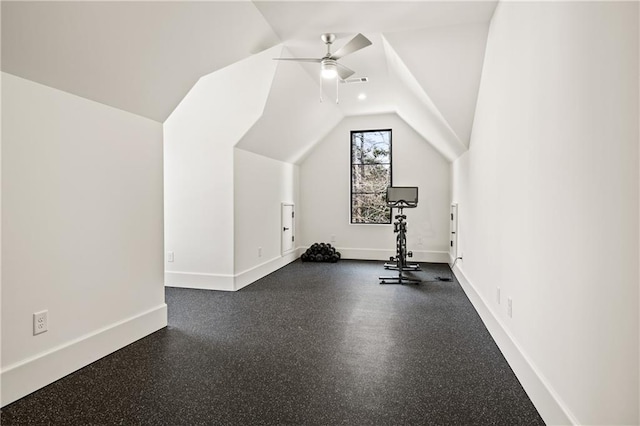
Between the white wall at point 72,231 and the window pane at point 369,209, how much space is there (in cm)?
448

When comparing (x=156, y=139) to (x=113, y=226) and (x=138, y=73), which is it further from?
(x=113, y=226)

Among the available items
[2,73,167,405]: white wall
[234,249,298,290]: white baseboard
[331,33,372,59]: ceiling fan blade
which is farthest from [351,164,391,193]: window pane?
[2,73,167,405]: white wall

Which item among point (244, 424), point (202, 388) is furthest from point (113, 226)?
point (244, 424)

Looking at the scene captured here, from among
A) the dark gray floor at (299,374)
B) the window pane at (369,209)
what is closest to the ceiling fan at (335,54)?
the dark gray floor at (299,374)

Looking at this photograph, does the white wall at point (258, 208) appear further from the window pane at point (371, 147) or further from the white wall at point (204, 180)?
the window pane at point (371, 147)

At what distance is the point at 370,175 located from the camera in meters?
6.99

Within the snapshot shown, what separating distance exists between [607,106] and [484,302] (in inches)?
92.1

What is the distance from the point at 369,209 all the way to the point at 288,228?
1675 mm

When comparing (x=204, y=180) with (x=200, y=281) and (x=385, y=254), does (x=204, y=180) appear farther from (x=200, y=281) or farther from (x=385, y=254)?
(x=385, y=254)

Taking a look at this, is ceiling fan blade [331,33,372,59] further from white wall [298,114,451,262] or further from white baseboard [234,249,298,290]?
white wall [298,114,451,262]

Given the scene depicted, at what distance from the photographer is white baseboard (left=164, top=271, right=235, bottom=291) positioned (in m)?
4.41

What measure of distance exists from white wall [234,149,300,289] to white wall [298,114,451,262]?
85cm

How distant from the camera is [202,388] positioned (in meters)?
Result: 2.10

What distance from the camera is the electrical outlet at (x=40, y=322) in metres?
2.09
